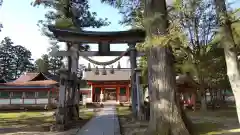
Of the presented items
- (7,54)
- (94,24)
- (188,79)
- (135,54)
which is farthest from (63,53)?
(7,54)

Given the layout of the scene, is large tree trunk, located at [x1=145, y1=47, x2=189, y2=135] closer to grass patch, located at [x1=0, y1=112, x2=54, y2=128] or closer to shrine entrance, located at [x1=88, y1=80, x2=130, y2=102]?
grass patch, located at [x1=0, y1=112, x2=54, y2=128]

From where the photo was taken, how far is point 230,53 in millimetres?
4723

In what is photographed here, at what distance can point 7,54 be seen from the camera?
61188 millimetres

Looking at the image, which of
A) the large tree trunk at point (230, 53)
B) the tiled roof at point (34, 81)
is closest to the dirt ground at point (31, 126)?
the large tree trunk at point (230, 53)

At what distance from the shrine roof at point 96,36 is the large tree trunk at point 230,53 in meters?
8.42

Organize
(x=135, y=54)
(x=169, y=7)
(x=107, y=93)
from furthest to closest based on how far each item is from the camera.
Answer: (x=107, y=93)
(x=135, y=54)
(x=169, y=7)

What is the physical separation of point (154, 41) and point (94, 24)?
16.6 metres

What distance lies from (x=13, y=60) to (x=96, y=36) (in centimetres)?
5479

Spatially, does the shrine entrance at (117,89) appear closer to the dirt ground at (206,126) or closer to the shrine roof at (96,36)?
the shrine roof at (96,36)

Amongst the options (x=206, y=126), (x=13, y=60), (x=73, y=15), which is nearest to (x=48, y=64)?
(x=13, y=60)

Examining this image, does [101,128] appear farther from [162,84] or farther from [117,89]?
[117,89]

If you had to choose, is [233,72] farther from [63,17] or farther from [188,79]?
[63,17]

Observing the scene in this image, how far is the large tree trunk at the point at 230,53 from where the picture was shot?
4.62 metres

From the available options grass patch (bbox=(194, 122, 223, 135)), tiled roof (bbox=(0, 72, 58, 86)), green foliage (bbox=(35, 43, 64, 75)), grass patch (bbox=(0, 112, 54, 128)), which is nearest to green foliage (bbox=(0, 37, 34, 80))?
green foliage (bbox=(35, 43, 64, 75))
